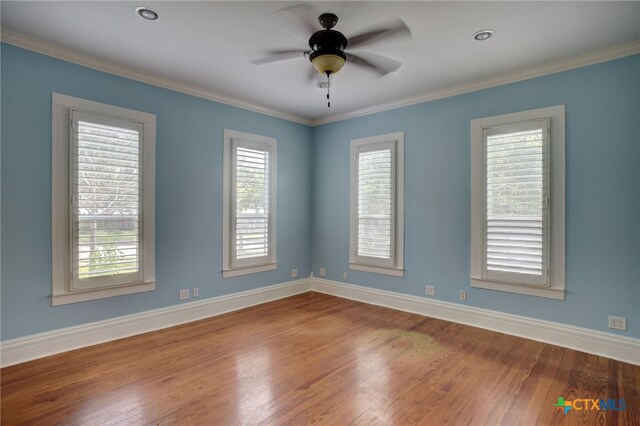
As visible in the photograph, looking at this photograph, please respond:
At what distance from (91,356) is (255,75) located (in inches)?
131

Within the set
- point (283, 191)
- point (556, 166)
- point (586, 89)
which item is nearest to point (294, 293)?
point (283, 191)

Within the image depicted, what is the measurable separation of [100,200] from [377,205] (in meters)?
3.45

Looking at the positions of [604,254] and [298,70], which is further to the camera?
[298,70]

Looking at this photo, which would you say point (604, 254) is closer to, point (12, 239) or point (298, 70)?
point (298, 70)

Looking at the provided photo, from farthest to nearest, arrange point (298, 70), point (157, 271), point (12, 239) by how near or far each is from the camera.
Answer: point (157, 271)
point (298, 70)
point (12, 239)

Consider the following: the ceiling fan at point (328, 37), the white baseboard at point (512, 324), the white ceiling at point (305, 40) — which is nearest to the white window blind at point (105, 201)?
the white ceiling at point (305, 40)

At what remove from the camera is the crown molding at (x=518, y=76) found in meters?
3.14

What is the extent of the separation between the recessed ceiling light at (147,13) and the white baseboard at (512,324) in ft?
13.7

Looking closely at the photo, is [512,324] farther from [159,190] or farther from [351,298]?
[159,190]

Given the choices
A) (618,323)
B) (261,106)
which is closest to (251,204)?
(261,106)

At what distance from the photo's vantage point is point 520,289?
3.70 metres

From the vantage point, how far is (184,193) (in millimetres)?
4164

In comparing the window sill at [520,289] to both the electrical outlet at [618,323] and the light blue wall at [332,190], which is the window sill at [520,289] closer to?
the light blue wall at [332,190]

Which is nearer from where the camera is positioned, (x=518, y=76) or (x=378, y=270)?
(x=518, y=76)
